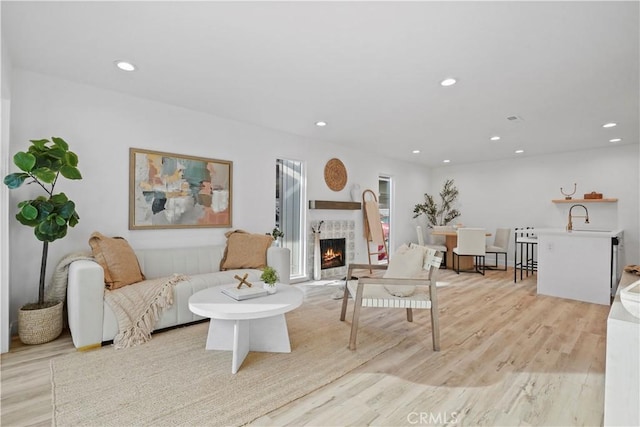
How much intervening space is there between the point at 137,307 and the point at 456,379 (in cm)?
260

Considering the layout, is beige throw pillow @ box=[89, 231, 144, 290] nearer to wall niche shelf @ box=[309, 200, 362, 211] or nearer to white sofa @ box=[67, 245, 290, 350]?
white sofa @ box=[67, 245, 290, 350]

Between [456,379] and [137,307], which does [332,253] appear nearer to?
[137,307]

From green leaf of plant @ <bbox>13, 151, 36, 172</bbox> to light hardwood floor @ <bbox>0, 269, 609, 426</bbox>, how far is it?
145 centimetres

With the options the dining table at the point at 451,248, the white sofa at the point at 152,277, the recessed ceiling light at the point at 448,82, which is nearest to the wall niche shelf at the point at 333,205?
the white sofa at the point at 152,277

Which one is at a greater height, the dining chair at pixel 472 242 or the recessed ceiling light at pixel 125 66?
the recessed ceiling light at pixel 125 66

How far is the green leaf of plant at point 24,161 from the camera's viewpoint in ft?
7.68

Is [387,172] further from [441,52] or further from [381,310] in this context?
[441,52]

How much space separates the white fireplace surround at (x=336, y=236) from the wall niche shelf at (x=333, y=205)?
274mm

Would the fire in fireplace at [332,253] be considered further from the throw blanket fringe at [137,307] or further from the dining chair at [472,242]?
the throw blanket fringe at [137,307]

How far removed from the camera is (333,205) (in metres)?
5.32

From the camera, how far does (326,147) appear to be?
212 inches

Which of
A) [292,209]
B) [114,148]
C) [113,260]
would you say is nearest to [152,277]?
[113,260]

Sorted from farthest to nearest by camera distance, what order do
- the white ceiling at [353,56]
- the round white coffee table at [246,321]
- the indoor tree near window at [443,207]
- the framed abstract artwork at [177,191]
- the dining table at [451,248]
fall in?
the indoor tree near window at [443,207]
the dining table at [451,248]
the framed abstract artwork at [177,191]
the round white coffee table at [246,321]
the white ceiling at [353,56]

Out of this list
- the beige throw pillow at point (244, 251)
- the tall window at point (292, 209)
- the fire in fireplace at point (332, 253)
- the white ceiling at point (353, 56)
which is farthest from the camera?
the fire in fireplace at point (332, 253)
